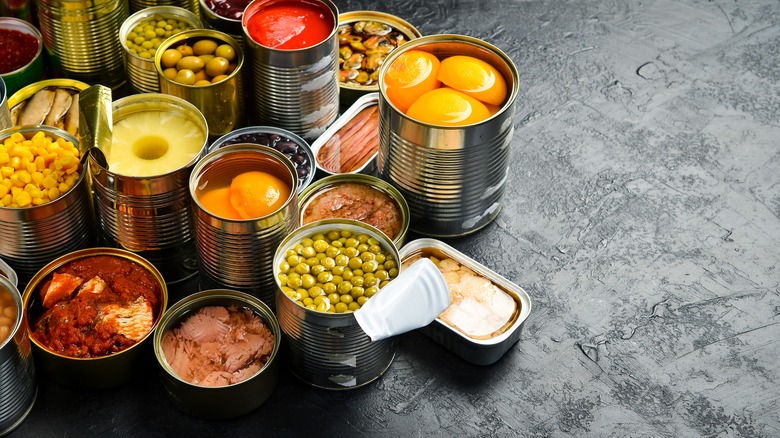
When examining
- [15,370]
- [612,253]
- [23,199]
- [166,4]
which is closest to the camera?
[15,370]

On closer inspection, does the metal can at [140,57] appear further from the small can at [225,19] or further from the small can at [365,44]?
the small can at [365,44]

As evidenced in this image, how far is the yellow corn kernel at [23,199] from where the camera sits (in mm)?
3289

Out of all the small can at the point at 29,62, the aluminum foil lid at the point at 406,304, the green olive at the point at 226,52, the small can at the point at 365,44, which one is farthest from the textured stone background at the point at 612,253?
the small can at the point at 29,62

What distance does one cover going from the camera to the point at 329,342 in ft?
10.2

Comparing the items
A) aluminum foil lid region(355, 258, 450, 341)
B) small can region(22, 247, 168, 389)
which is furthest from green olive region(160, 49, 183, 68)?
aluminum foil lid region(355, 258, 450, 341)

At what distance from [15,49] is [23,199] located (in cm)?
118

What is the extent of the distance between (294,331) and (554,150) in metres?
1.66

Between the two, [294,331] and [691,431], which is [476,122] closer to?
[294,331]

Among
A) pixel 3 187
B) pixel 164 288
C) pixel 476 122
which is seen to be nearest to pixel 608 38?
pixel 476 122

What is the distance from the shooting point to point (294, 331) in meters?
3.14

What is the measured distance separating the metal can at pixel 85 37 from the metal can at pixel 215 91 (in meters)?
0.42

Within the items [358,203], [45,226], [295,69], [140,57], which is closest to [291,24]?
[295,69]

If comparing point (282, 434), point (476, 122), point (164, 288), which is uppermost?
point (476, 122)

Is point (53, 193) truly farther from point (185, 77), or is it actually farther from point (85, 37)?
point (85, 37)
